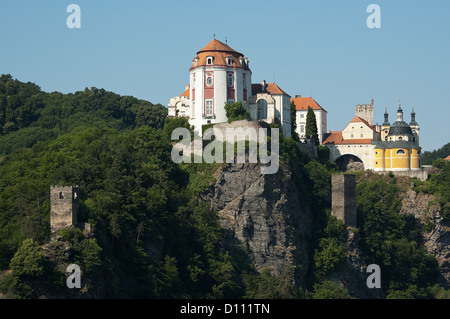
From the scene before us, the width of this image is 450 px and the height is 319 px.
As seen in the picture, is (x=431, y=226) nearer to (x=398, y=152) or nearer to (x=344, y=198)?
(x=398, y=152)

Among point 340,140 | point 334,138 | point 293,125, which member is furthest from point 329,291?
point 334,138

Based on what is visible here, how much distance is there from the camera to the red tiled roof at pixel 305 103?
119812 millimetres

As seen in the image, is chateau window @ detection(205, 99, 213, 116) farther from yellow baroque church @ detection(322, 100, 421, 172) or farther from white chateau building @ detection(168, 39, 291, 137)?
yellow baroque church @ detection(322, 100, 421, 172)

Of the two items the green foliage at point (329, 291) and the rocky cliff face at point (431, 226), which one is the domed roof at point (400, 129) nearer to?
the rocky cliff face at point (431, 226)

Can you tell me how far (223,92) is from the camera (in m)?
106

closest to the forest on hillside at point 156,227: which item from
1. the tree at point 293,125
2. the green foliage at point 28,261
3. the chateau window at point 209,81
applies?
the green foliage at point 28,261

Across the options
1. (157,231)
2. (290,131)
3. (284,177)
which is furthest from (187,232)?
(290,131)

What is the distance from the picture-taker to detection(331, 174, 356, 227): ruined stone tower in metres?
106

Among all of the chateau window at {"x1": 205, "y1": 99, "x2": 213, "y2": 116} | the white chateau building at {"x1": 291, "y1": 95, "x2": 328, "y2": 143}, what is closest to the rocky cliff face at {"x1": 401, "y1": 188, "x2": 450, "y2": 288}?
the white chateau building at {"x1": 291, "y1": 95, "x2": 328, "y2": 143}

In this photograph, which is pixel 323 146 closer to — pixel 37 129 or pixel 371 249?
pixel 371 249

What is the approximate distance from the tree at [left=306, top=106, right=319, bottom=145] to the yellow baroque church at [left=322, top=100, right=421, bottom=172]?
3.39m

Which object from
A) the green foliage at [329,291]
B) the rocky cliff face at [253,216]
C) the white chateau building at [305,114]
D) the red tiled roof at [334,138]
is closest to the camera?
the green foliage at [329,291]

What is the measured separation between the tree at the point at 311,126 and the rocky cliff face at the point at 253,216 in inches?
553
